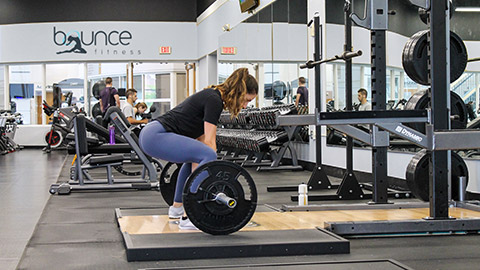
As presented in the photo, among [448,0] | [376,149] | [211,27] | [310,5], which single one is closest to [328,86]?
[310,5]

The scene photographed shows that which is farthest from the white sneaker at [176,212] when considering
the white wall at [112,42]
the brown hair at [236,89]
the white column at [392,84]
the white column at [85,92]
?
the white column at [85,92]

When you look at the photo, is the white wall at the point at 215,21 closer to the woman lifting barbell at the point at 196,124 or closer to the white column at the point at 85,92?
the white column at the point at 85,92

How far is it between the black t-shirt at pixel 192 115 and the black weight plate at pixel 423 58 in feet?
4.93

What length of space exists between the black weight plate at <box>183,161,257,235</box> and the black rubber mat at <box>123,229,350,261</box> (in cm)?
8

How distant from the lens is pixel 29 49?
16.8 metres

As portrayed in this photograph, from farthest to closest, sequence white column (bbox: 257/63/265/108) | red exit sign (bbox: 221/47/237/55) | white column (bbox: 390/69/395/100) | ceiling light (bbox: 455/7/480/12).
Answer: red exit sign (bbox: 221/47/237/55) → white column (bbox: 257/63/265/108) → white column (bbox: 390/69/395/100) → ceiling light (bbox: 455/7/480/12)

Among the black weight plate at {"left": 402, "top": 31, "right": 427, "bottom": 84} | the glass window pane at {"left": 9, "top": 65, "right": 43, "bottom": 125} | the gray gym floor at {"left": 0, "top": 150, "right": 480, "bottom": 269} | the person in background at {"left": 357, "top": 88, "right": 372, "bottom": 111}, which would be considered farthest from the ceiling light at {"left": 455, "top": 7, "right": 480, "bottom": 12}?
the glass window pane at {"left": 9, "top": 65, "right": 43, "bottom": 125}

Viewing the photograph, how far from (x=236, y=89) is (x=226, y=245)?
103 centimetres

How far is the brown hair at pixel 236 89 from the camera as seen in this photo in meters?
3.91

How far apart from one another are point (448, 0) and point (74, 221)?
10.4ft

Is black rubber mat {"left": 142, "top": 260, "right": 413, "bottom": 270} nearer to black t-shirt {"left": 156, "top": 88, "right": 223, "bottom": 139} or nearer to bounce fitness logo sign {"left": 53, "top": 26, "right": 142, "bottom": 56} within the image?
black t-shirt {"left": 156, "top": 88, "right": 223, "bottom": 139}

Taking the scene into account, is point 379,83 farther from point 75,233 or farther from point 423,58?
point 75,233

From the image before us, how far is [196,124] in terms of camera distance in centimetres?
403

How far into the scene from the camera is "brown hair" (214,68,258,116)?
3914 millimetres
